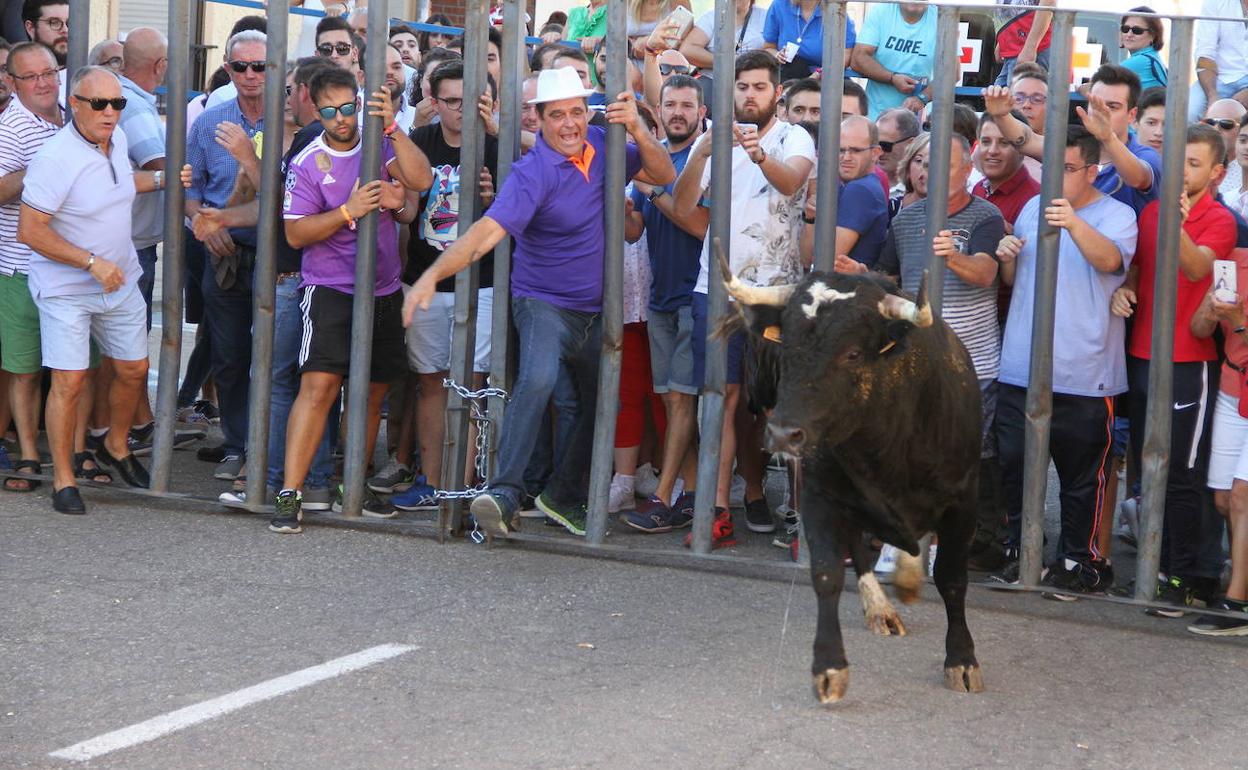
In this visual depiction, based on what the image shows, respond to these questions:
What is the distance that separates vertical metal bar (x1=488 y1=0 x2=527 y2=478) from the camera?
7.31 meters

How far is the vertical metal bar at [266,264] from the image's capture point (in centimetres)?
760

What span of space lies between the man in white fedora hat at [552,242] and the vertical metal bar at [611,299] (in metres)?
0.07

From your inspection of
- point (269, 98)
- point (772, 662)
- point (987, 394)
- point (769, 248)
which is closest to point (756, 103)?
point (769, 248)

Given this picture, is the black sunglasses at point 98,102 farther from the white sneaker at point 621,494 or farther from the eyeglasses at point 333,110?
the white sneaker at point 621,494

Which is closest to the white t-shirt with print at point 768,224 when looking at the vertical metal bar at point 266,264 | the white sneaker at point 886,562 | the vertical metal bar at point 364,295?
the white sneaker at point 886,562

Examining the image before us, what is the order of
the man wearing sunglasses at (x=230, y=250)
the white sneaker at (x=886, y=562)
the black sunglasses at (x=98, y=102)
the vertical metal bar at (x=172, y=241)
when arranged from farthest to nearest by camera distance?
the man wearing sunglasses at (x=230, y=250) < the vertical metal bar at (x=172, y=241) < the black sunglasses at (x=98, y=102) < the white sneaker at (x=886, y=562)

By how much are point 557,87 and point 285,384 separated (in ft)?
6.94

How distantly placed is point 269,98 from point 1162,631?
15.7 feet

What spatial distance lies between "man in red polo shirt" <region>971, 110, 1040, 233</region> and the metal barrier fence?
39 cm

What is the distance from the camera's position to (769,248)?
24.4 ft

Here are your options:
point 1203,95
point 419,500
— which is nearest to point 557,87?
point 419,500

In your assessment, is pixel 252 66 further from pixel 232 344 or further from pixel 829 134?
pixel 829 134

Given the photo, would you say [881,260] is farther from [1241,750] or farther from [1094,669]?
[1241,750]

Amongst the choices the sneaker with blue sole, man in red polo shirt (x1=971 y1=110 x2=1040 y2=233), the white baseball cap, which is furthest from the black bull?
the sneaker with blue sole
